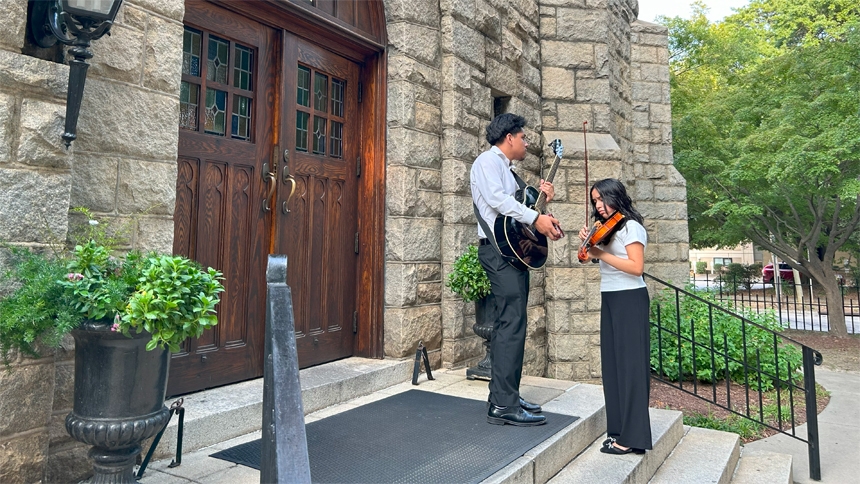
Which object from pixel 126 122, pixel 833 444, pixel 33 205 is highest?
pixel 126 122

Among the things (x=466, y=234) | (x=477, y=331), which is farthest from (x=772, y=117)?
(x=477, y=331)

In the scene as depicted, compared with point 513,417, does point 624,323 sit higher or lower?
higher

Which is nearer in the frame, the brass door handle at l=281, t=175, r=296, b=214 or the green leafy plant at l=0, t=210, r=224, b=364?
the green leafy plant at l=0, t=210, r=224, b=364

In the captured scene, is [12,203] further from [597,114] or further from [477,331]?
[597,114]

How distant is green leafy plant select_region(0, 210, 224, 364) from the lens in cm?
199

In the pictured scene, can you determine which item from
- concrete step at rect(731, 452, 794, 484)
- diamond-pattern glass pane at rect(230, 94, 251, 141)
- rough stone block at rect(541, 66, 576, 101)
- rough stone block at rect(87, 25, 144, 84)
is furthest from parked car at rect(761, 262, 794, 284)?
rough stone block at rect(87, 25, 144, 84)

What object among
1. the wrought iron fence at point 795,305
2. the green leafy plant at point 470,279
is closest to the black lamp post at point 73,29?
the green leafy plant at point 470,279

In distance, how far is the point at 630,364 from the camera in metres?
3.13

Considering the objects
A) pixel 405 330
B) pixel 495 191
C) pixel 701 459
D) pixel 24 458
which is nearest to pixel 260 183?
pixel 405 330

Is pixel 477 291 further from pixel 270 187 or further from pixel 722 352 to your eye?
pixel 722 352

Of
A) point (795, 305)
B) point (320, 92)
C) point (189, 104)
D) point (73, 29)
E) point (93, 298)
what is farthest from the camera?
point (795, 305)

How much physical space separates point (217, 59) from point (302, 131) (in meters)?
0.85

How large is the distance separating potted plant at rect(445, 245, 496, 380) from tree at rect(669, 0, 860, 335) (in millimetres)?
8143

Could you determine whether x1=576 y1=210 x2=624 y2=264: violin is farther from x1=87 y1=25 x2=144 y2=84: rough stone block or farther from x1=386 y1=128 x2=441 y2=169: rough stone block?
x1=87 y1=25 x2=144 y2=84: rough stone block
